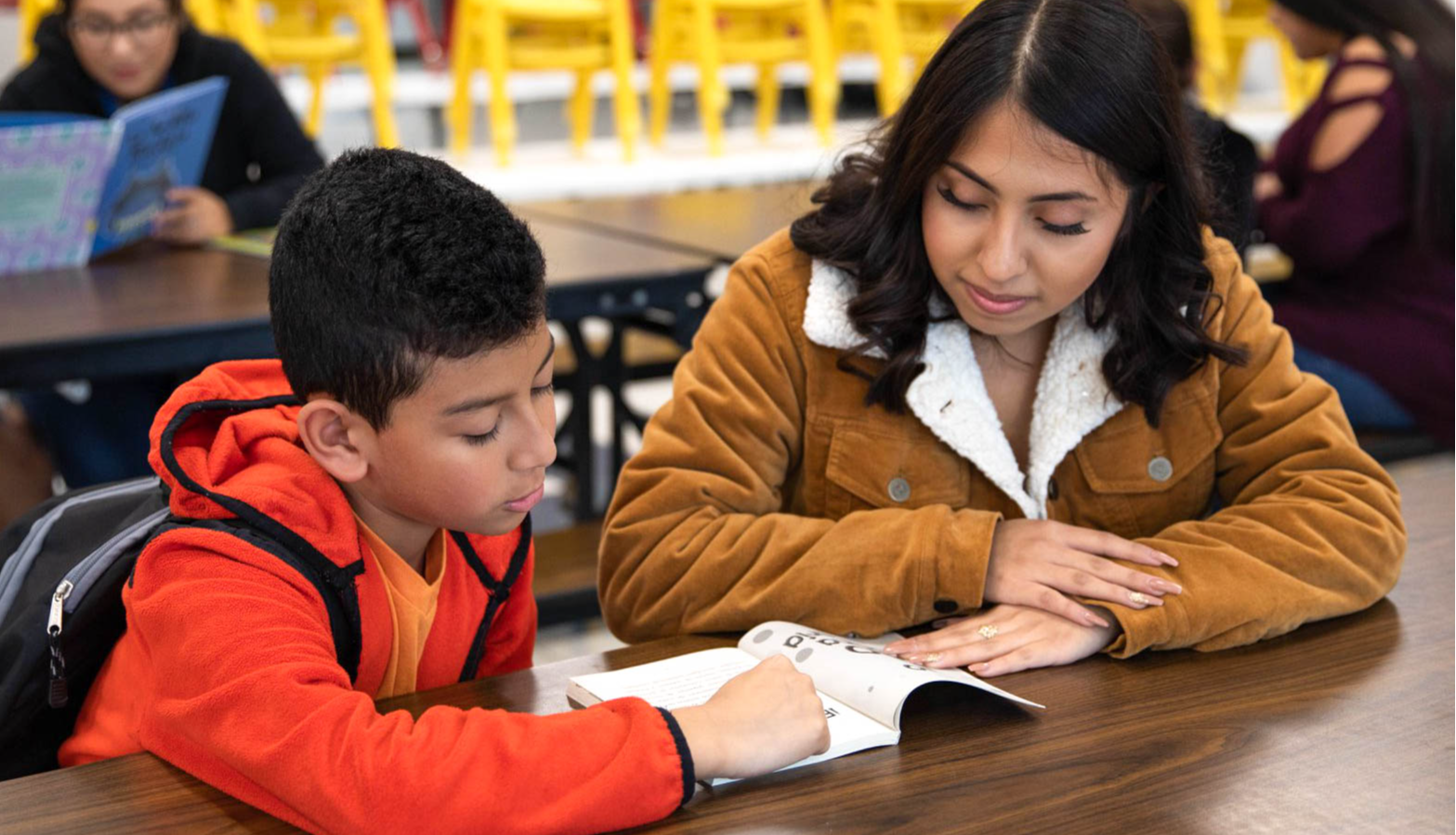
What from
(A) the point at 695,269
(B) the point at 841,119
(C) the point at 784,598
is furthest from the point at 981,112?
(B) the point at 841,119

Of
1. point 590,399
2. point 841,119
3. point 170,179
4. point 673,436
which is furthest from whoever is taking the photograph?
point 841,119

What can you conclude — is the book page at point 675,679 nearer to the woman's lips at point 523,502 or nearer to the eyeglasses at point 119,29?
the woman's lips at point 523,502

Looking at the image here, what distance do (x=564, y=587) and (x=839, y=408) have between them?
1.11m

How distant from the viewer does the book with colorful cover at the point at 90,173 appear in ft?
7.52

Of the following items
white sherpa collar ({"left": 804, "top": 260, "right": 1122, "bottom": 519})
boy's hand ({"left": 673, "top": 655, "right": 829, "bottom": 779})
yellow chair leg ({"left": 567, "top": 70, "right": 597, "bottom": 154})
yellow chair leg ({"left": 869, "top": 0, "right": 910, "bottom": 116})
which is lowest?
yellow chair leg ({"left": 567, "top": 70, "right": 597, "bottom": 154})

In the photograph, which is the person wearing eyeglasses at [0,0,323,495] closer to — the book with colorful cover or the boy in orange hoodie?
the book with colorful cover

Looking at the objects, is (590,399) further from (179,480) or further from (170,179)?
(179,480)

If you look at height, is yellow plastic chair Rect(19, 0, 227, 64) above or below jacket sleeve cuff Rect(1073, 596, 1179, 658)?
above

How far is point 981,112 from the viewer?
1.21 meters

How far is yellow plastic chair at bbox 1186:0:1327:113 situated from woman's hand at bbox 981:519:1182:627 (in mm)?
6297

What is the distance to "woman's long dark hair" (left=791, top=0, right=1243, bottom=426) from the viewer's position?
3.95 ft

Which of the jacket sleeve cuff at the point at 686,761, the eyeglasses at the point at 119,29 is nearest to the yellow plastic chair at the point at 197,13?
the eyeglasses at the point at 119,29

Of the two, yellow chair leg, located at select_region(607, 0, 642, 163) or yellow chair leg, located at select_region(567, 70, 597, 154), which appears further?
yellow chair leg, located at select_region(567, 70, 597, 154)

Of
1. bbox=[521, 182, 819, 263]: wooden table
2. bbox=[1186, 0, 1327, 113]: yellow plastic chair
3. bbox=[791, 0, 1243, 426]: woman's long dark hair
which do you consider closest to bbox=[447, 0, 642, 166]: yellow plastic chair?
bbox=[521, 182, 819, 263]: wooden table
